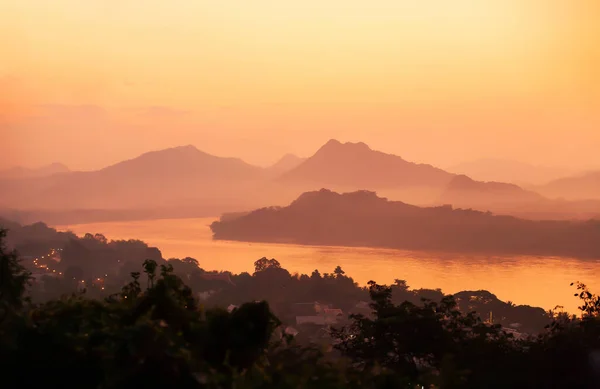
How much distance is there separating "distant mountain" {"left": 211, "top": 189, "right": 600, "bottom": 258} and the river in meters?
6.89

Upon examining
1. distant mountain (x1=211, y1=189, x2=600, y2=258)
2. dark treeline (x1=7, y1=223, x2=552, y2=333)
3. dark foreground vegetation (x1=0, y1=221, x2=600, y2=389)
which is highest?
distant mountain (x1=211, y1=189, x2=600, y2=258)

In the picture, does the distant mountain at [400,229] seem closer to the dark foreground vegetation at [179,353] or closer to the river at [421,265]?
the river at [421,265]

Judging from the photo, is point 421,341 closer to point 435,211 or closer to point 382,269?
point 382,269

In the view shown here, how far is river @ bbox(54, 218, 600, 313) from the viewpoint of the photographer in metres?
95.1

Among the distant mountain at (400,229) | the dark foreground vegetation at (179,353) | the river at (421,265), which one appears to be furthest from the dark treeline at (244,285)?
the distant mountain at (400,229)

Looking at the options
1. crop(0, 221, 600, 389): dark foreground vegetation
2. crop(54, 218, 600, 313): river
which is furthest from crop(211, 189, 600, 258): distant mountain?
crop(0, 221, 600, 389): dark foreground vegetation

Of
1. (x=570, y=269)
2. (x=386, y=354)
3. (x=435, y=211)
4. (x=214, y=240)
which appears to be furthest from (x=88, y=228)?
(x=386, y=354)

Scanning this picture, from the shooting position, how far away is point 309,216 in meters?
169

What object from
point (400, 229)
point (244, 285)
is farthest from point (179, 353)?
point (400, 229)

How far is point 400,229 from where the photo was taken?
160 meters

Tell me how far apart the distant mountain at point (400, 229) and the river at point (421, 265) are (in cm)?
689

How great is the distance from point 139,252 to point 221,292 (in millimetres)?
31702

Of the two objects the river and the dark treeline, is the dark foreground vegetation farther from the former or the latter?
the river

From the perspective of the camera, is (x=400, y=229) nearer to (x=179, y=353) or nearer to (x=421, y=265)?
(x=421, y=265)
